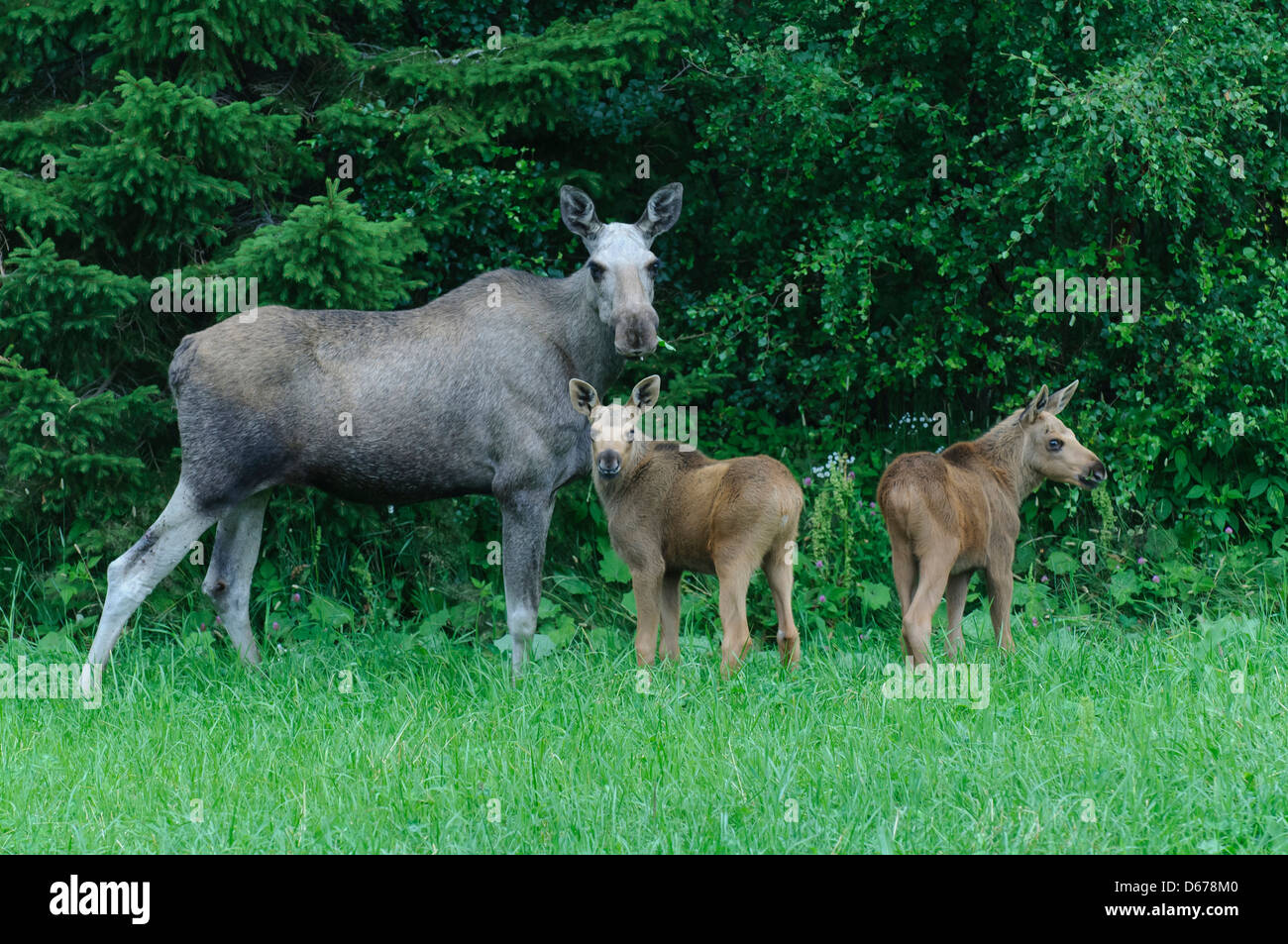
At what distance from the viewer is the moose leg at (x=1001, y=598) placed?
23.7ft

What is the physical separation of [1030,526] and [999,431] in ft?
6.59

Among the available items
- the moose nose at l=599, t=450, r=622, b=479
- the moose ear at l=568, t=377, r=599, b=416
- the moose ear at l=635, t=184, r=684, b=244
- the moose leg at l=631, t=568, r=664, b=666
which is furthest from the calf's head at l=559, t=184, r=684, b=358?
the moose leg at l=631, t=568, r=664, b=666

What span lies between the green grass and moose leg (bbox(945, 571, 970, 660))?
0.86 feet

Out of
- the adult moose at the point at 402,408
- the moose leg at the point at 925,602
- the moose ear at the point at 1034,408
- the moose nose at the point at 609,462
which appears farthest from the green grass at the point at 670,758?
the moose ear at the point at 1034,408

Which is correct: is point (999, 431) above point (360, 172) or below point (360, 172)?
below

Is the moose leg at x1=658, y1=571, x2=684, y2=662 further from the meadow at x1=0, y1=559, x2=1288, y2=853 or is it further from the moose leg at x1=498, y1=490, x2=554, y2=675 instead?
the moose leg at x1=498, y1=490, x2=554, y2=675

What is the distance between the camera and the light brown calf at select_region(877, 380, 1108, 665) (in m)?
6.88

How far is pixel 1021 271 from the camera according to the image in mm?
8781

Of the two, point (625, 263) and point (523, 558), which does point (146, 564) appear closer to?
point (523, 558)

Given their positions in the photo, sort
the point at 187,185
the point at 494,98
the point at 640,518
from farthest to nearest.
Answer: the point at 494,98 → the point at 187,185 → the point at 640,518

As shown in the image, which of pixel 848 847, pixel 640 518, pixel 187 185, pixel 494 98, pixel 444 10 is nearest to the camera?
pixel 848 847

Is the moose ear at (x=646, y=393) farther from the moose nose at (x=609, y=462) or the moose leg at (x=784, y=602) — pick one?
the moose leg at (x=784, y=602)
